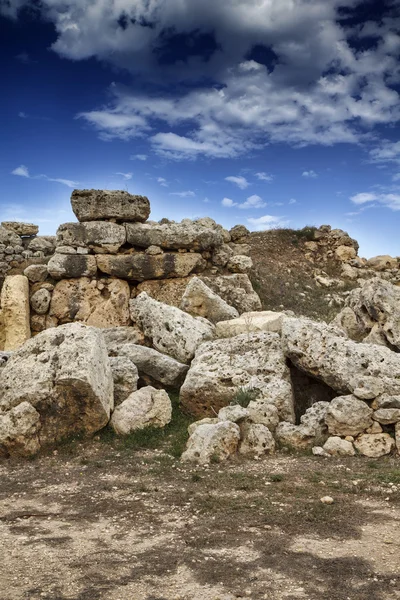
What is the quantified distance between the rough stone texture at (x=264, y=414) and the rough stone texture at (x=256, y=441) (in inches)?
14.9

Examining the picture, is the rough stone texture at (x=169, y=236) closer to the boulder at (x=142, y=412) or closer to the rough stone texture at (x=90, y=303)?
the rough stone texture at (x=90, y=303)

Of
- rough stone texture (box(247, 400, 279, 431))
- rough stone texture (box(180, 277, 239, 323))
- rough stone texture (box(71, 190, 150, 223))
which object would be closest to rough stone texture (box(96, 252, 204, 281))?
rough stone texture (box(71, 190, 150, 223))

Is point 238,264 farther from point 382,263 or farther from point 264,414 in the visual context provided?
point 264,414

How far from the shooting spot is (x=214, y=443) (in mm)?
7754

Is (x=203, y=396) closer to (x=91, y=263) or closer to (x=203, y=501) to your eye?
(x=203, y=501)

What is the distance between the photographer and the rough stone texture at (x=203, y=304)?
1395 centimetres

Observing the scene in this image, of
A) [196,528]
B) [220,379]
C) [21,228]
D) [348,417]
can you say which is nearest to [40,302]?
[21,228]

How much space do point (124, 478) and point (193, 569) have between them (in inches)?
112

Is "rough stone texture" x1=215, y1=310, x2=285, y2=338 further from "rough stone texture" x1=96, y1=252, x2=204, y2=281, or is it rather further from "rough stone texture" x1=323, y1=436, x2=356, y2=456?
"rough stone texture" x1=96, y1=252, x2=204, y2=281

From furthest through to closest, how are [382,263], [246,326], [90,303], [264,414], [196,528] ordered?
[382,263] → [90,303] → [246,326] → [264,414] → [196,528]

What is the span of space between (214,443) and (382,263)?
1919cm

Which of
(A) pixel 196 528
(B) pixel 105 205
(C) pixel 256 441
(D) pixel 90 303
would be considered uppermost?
(B) pixel 105 205

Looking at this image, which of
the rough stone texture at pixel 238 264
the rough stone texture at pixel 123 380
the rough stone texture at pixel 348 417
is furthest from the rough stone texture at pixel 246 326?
the rough stone texture at pixel 238 264

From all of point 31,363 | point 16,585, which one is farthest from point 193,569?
point 31,363
